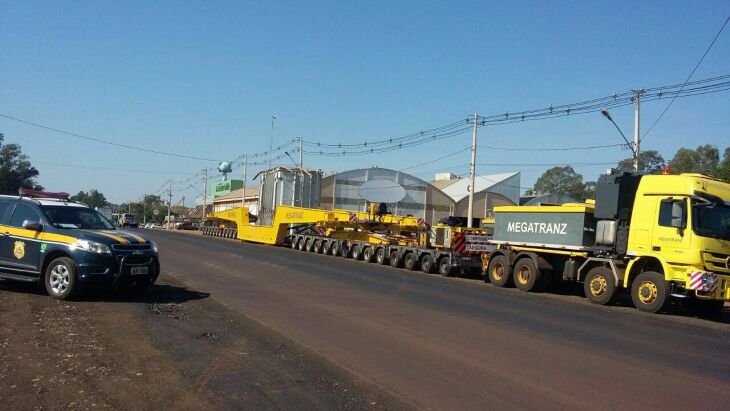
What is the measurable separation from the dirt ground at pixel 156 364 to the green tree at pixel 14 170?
259 feet

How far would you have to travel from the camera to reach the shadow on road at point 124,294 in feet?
34.6

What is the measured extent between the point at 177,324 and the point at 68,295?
8.34ft

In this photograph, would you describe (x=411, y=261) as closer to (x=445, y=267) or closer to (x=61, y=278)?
(x=445, y=267)

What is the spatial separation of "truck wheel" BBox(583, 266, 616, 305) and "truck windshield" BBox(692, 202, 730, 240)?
2498 mm

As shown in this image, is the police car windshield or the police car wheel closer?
the police car wheel

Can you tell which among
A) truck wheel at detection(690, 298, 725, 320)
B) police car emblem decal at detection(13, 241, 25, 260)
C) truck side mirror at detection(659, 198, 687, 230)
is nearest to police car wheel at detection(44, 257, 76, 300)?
police car emblem decal at detection(13, 241, 25, 260)

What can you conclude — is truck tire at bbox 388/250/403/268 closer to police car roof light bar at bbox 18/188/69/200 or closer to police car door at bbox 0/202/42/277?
police car roof light bar at bbox 18/188/69/200

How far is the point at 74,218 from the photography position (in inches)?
428

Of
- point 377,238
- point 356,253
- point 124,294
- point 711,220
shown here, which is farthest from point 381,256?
point 124,294

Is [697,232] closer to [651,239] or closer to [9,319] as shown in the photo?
[651,239]

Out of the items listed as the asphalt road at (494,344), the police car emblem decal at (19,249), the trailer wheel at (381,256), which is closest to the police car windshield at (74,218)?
the police car emblem decal at (19,249)

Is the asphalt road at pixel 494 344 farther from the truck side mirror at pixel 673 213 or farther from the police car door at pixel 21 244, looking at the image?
the police car door at pixel 21 244

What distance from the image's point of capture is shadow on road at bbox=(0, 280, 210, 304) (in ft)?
34.6

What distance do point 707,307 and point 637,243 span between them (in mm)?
2350
